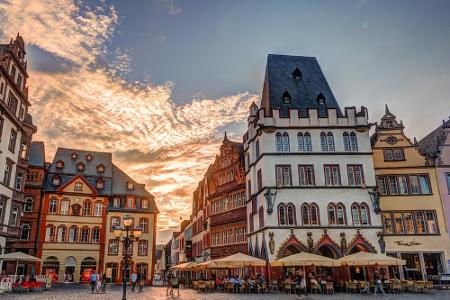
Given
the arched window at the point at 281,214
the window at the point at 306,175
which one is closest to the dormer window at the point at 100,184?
the arched window at the point at 281,214

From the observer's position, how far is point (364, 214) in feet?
113

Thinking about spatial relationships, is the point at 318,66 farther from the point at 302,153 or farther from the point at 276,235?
the point at 276,235

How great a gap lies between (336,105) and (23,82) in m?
31.5

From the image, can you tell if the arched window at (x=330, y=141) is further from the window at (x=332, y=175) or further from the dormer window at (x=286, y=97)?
the dormer window at (x=286, y=97)

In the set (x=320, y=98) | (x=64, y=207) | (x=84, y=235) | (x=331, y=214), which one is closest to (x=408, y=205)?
(x=331, y=214)

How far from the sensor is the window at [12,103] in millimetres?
33956

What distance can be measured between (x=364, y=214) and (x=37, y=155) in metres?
46.2

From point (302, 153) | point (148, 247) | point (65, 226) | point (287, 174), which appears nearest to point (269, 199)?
point (287, 174)

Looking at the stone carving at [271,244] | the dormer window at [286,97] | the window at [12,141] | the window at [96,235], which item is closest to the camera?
the stone carving at [271,244]

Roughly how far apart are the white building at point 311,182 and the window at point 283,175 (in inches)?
3.6

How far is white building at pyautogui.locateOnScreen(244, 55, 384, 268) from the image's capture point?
33.5 meters

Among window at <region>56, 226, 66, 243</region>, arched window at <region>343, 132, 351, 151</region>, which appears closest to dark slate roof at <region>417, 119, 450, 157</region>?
arched window at <region>343, 132, 351, 151</region>

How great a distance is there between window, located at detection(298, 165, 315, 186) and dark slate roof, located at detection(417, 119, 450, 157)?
14.2 m

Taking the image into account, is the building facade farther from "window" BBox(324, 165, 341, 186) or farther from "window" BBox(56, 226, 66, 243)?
"window" BBox(324, 165, 341, 186)
